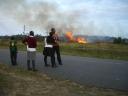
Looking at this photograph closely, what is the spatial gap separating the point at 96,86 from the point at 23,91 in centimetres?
275

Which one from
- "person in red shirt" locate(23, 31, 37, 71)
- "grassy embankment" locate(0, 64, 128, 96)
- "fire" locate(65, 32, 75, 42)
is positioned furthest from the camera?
"fire" locate(65, 32, 75, 42)

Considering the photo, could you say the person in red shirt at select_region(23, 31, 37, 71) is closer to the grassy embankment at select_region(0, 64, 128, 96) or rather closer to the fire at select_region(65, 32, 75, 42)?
the grassy embankment at select_region(0, 64, 128, 96)

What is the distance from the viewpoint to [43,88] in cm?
1204

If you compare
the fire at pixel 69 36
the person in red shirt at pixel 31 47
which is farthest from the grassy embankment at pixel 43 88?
the fire at pixel 69 36

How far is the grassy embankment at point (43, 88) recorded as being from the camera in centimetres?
1128

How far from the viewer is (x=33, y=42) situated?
17.5 metres

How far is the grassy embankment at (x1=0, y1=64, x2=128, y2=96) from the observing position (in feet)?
37.0

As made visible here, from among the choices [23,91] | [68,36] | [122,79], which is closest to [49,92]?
[23,91]

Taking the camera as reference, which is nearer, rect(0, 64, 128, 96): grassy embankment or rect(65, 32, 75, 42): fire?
rect(0, 64, 128, 96): grassy embankment

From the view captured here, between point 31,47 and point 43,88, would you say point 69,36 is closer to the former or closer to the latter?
point 31,47

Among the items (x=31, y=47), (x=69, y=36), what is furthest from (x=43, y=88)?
(x=69, y=36)

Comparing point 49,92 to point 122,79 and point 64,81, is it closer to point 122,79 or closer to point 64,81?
point 64,81

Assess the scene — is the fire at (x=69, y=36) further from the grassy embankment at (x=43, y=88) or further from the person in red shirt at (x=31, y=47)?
the grassy embankment at (x=43, y=88)

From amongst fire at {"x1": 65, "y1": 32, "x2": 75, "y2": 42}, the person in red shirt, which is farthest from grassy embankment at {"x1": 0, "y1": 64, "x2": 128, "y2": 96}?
fire at {"x1": 65, "y1": 32, "x2": 75, "y2": 42}
